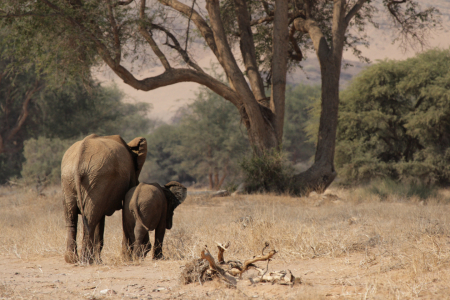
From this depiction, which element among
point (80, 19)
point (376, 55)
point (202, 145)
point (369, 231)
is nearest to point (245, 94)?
point (80, 19)

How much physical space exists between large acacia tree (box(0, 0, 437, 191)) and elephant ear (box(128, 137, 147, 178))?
6459mm

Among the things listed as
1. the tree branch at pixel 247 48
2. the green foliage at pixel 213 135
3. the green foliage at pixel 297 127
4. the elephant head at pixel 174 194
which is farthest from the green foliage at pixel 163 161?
the elephant head at pixel 174 194

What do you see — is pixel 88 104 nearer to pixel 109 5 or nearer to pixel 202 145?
pixel 202 145

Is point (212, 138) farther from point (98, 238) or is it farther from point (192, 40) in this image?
point (98, 238)

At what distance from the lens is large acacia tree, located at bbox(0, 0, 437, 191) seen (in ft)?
38.8

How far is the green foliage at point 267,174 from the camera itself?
13.7 meters

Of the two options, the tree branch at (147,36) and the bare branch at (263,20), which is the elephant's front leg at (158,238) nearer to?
the tree branch at (147,36)

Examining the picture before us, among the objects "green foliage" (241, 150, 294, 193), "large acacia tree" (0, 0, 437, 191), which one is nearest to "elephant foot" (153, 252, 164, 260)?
"large acacia tree" (0, 0, 437, 191)

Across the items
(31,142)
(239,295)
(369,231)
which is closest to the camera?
(239,295)

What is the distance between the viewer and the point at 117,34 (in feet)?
41.1

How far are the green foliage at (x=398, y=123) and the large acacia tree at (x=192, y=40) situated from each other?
2891 millimetres

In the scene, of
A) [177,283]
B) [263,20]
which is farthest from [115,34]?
[177,283]

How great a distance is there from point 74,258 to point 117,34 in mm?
8792

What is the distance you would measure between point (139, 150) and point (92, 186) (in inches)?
36.0
